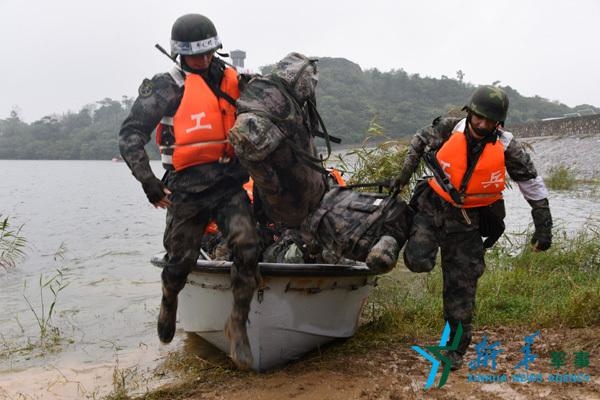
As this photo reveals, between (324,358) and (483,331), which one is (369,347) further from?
(483,331)

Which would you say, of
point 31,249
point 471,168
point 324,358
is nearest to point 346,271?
point 324,358

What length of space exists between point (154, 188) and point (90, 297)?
250 inches

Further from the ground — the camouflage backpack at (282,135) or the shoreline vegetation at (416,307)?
the camouflage backpack at (282,135)

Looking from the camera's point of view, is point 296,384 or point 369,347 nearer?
point 296,384

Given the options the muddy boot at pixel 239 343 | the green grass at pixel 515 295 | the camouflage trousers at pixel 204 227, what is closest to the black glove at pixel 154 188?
the camouflage trousers at pixel 204 227

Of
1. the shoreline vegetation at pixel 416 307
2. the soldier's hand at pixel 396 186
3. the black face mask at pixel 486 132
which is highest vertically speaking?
the black face mask at pixel 486 132

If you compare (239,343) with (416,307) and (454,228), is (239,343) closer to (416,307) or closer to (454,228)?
(454,228)

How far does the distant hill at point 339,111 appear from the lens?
3388 cm

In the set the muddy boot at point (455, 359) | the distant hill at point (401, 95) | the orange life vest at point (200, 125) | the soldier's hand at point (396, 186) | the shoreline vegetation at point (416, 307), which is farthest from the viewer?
the distant hill at point (401, 95)

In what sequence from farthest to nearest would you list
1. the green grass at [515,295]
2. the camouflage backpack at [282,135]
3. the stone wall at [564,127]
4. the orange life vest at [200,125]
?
the stone wall at [564,127] → the green grass at [515,295] → the orange life vest at [200,125] → the camouflage backpack at [282,135]

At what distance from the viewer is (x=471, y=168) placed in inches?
152

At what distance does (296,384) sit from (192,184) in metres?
1.67

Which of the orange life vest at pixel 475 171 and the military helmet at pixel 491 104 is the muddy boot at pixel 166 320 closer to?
the orange life vest at pixel 475 171

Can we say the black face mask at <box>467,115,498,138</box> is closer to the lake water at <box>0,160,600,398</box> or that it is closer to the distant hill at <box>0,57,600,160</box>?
the lake water at <box>0,160,600,398</box>
